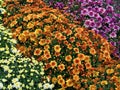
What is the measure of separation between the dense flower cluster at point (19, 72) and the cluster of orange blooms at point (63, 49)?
0.20 meters

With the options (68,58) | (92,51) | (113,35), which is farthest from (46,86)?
(113,35)

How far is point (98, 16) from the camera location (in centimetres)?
708

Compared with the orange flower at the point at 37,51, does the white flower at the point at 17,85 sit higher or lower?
lower

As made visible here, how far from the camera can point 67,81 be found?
526 centimetres

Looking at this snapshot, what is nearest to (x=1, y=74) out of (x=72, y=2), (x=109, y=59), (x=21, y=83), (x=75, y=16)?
(x=21, y=83)

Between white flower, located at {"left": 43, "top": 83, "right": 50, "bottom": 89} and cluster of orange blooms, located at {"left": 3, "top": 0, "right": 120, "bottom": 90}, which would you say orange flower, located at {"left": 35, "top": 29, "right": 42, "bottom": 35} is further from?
white flower, located at {"left": 43, "top": 83, "right": 50, "bottom": 89}

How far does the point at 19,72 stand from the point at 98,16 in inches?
98.8

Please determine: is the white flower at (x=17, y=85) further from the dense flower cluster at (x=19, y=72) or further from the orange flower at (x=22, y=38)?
the orange flower at (x=22, y=38)

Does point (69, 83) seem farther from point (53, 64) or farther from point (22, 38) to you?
point (22, 38)

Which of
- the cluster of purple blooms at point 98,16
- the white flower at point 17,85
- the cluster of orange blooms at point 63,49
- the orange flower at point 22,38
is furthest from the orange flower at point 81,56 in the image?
the cluster of purple blooms at point 98,16

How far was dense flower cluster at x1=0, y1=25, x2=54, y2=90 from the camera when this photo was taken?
486 centimetres

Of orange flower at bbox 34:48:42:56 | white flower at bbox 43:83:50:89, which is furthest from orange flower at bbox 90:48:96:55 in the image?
white flower at bbox 43:83:50:89

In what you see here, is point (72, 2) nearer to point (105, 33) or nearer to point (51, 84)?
point (105, 33)

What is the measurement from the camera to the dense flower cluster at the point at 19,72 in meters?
4.86
